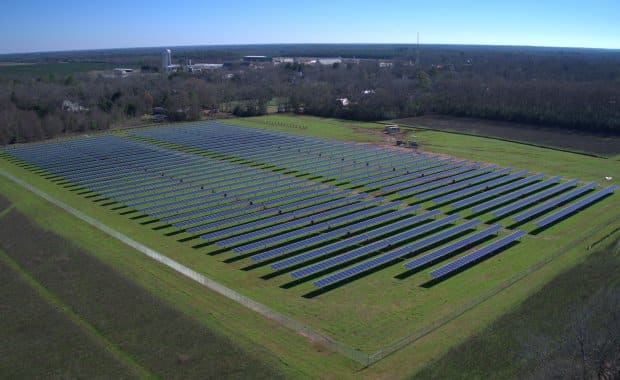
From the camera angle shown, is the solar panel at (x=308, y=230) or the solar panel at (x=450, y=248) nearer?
the solar panel at (x=450, y=248)

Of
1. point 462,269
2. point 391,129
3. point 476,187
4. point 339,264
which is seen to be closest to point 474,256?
point 462,269

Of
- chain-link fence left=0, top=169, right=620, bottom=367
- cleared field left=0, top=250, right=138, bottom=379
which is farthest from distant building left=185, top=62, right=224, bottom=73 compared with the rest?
cleared field left=0, top=250, right=138, bottom=379

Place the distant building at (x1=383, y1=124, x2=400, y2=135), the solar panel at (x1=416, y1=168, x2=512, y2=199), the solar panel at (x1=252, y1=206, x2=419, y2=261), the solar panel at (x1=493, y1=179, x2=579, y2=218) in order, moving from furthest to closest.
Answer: the distant building at (x1=383, y1=124, x2=400, y2=135)
the solar panel at (x1=416, y1=168, x2=512, y2=199)
the solar panel at (x1=493, y1=179, x2=579, y2=218)
the solar panel at (x1=252, y1=206, x2=419, y2=261)

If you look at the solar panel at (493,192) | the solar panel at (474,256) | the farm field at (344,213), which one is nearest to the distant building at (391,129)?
the farm field at (344,213)

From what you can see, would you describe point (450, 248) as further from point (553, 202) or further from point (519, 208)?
point (553, 202)

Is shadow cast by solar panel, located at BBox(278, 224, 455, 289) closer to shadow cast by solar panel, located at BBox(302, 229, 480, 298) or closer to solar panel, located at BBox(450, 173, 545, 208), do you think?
shadow cast by solar panel, located at BBox(302, 229, 480, 298)

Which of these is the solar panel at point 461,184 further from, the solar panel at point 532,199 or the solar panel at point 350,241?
the solar panel at point 532,199

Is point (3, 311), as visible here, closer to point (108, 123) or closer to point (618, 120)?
point (108, 123)
